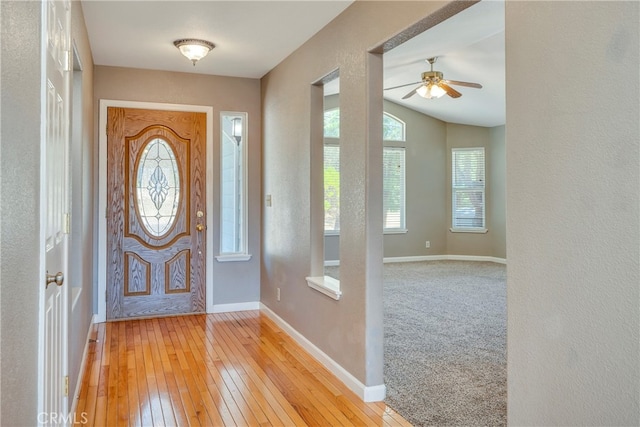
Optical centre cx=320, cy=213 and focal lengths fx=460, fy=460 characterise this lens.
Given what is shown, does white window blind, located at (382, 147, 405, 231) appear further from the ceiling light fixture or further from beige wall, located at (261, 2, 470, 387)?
beige wall, located at (261, 2, 470, 387)

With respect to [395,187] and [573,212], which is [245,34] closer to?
[573,212]

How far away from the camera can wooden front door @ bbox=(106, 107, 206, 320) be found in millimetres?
4570

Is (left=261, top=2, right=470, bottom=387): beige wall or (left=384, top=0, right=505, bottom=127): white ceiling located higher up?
(left=384, top=0, right=505, bottom=127): white ceiling

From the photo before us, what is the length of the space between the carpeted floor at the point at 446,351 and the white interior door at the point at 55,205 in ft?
5.86

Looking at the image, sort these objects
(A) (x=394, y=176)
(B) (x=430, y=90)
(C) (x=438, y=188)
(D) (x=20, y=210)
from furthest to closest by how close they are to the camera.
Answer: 1. (C) (x=438, y=188)
2. (A) (x=394, y=176)
3. (B) (x=430, y=90)
4. (D) (x=20, y=210)

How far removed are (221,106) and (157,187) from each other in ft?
3.56

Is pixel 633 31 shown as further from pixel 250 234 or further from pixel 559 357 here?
pixel 250 234

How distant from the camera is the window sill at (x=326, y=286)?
3164 mm

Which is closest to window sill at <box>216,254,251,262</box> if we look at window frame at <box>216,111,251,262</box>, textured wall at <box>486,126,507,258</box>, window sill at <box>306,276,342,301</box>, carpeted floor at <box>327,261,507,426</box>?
window frame at <box>216,111,251,262</box>

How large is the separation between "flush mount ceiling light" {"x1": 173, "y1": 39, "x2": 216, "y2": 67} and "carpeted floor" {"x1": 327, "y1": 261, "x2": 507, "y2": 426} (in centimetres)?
288

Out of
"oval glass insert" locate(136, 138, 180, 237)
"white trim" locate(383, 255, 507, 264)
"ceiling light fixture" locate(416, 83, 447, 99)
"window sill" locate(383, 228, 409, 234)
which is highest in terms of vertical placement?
"ceiling light fixture" locate(416, 83, 447, 99)

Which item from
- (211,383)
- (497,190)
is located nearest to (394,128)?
(497,190)

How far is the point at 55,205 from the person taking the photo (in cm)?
201

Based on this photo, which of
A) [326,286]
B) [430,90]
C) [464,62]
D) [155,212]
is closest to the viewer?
[326,286]
